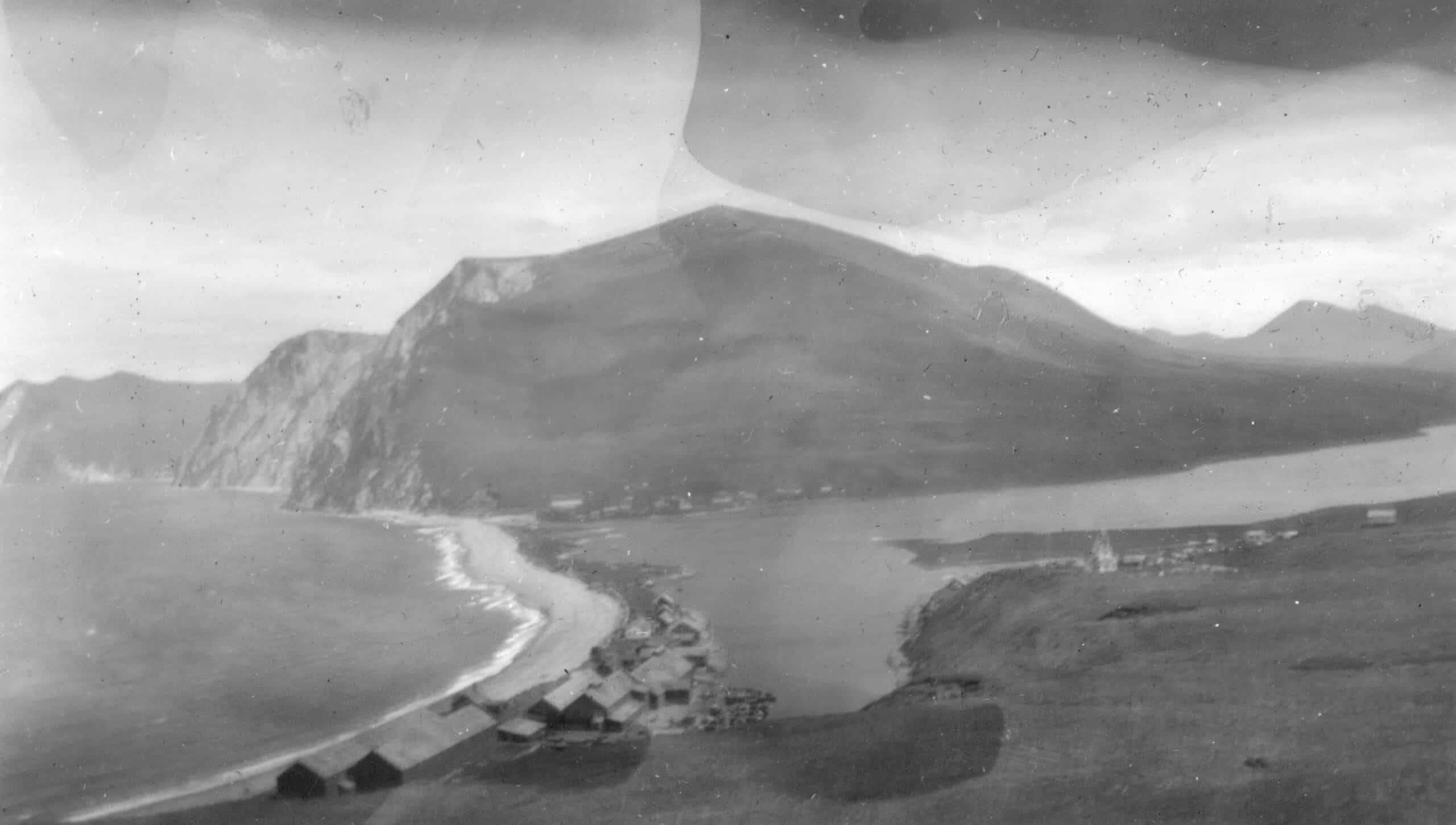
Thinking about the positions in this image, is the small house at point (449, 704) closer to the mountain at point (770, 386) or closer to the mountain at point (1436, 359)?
the mountain at point (770, 386)

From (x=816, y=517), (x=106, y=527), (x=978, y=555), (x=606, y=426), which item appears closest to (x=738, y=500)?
(x=816, y=517)

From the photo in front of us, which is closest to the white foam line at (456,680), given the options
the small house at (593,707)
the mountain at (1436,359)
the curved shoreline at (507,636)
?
the curved shoreline at (507,636)

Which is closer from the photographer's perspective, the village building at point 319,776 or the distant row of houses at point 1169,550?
the village building at point 319,776

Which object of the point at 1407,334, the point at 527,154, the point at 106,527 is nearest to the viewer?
the point at 106,527

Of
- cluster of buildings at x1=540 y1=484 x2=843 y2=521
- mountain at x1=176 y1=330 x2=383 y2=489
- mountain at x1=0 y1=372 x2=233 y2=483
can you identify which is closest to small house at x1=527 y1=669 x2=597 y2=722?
cluster of buildings at x1=540 y1=484 x2=843 y2=521

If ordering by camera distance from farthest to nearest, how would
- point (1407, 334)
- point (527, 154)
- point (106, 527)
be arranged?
point (1407, 334) → point (527, 154) → point (106, 527)

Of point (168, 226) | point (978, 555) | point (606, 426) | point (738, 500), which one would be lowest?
point (978, 555)

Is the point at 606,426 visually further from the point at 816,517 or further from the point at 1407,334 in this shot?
the point at 1407,334
